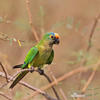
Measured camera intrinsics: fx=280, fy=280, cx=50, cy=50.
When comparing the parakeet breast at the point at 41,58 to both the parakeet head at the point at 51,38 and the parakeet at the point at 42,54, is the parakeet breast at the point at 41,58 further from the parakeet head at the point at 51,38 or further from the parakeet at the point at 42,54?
the parakeet head at the point at 51,38

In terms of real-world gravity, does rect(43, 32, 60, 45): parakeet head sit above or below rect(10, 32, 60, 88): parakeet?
above

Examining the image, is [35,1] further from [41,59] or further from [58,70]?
[41,59]

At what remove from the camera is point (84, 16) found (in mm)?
9352

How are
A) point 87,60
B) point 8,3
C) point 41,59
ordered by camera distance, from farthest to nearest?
point 8,3
point 87,60
point 41,59

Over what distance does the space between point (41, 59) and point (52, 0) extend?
17.1 feet

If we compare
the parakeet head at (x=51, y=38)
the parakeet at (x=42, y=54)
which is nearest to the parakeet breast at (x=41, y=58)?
the parakeet at (x=42, y=54)

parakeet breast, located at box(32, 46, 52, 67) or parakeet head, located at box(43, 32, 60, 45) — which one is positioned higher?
parakeet head, located at box(43, 32, 60, 45)

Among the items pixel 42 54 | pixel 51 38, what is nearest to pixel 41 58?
pixel 42 54

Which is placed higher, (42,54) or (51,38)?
(51,38)

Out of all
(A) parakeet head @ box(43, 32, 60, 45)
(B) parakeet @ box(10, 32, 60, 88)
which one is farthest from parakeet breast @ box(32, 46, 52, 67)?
(A) parakeet head @ box(43, 32, 60, 45)

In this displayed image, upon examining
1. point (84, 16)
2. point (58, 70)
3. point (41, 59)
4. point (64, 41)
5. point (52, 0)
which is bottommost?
point (58, 70)

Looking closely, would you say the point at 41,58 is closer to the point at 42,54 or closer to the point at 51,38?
the point at 42,54

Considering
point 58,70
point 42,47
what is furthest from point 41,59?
point 58,70

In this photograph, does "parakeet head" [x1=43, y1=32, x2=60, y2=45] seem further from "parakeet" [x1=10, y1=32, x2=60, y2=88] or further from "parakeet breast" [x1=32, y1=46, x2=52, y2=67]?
"parakeet breast" [x1=32, y1=46, x2=52, y2=67]
